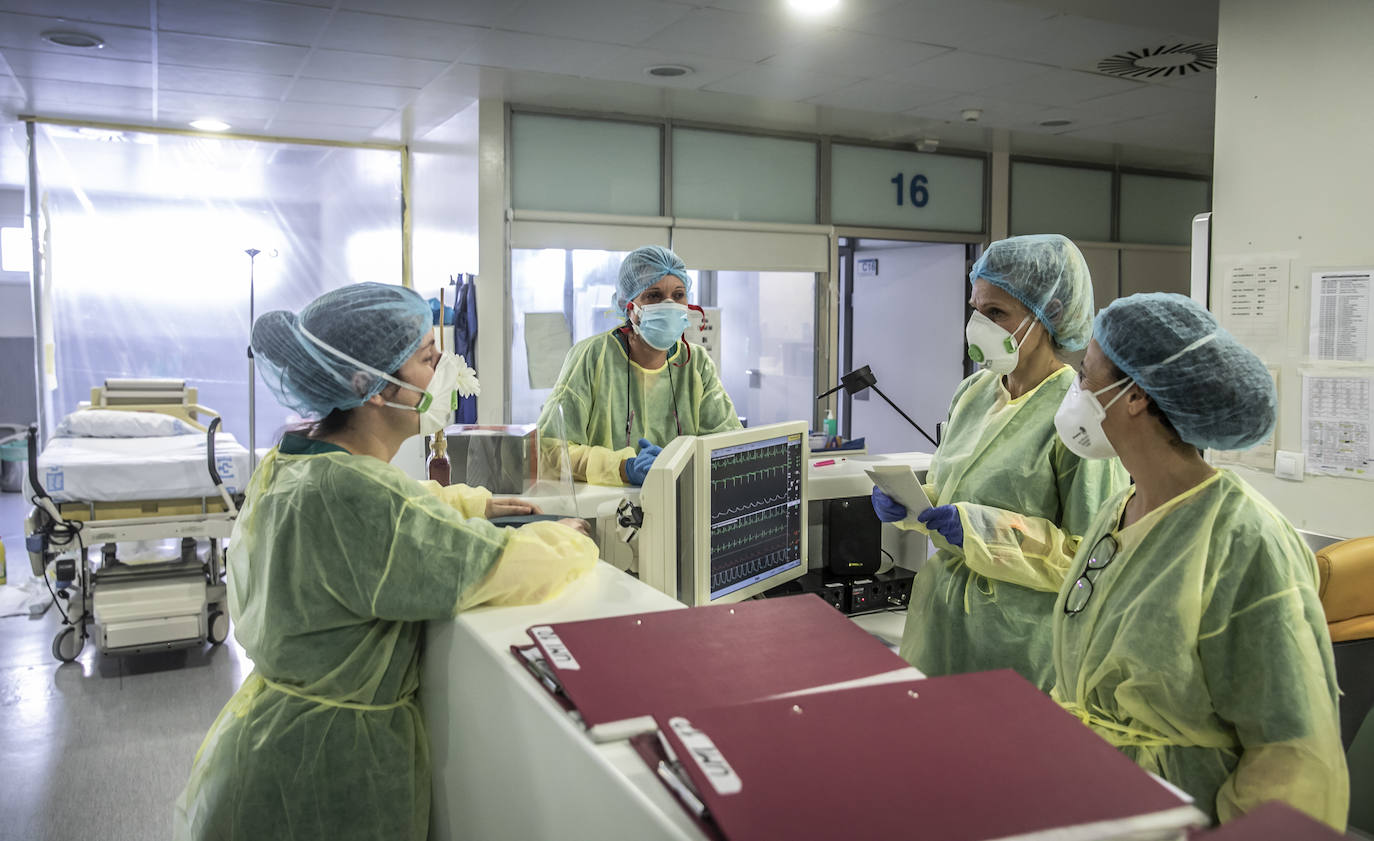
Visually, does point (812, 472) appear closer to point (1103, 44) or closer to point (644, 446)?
point (644, 446)

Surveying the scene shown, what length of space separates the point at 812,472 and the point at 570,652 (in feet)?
4.67

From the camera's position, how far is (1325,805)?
1073 millimetres

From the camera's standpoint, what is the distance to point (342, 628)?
51.9 inches

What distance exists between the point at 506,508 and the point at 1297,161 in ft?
7.92

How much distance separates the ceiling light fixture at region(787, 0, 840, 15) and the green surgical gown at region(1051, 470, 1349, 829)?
2555mm

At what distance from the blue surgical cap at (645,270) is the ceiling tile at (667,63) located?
60.3 inches

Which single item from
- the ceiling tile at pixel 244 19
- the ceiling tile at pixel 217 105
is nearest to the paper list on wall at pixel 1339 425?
the ceiling tile at pixel 244 19

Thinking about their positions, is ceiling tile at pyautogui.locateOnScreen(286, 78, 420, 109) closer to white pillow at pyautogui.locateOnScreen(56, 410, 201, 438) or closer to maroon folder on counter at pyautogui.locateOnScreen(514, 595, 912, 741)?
white pillow at pyautogui.locateOnScreen(56, 410, 201, 438)

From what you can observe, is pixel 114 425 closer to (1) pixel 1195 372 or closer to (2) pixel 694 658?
(2) pixel 694 658

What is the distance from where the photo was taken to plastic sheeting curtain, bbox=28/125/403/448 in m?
5.85

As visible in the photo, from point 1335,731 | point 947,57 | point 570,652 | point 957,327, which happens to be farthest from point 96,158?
point 1335,731

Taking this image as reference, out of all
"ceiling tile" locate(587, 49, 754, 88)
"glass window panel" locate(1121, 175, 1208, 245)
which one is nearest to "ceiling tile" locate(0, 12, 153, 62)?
"ceiling tile" locate(587, 49, 754, 88)

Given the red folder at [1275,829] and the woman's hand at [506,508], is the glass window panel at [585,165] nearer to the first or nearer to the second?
the woman's hand at [506,508]

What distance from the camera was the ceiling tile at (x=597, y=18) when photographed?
337 centimetres
